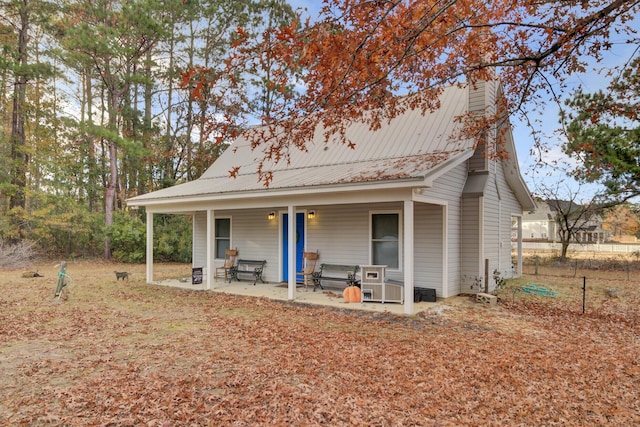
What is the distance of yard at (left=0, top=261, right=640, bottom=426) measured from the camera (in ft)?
11.5

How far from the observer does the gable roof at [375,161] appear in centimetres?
757

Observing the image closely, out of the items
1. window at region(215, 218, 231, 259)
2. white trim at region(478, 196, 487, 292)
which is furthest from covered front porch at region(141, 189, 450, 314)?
white trim at region(478, 196, 487, 292)

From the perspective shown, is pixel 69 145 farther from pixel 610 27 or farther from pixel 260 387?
pixel 610 27

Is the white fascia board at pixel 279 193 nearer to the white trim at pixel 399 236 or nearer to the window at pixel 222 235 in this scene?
the window at pixel 222 235

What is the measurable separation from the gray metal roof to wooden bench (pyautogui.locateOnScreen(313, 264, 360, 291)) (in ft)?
8.06

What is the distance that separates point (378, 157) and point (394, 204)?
4.99ft

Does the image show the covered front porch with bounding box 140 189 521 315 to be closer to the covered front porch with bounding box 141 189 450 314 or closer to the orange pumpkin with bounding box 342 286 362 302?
the covered front porch with bounding box 141 189 450 314

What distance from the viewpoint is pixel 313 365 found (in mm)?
4645

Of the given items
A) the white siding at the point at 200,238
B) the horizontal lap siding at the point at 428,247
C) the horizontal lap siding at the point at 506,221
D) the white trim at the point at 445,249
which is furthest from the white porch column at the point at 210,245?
the horizontal lap siding at the point at 506,221

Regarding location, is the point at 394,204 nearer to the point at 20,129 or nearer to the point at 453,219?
the point at 453,219

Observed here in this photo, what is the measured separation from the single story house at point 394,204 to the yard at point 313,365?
144cm

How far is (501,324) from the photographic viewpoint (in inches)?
271

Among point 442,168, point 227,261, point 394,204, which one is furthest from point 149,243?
point 442,168

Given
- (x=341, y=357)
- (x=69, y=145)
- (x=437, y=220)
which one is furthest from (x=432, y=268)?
(x=69, y=145)
